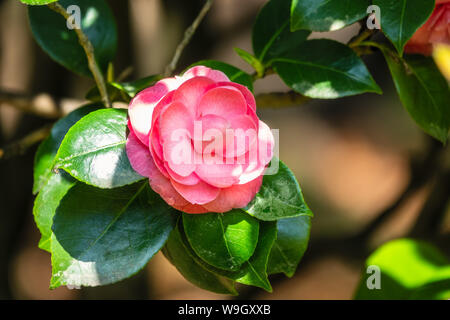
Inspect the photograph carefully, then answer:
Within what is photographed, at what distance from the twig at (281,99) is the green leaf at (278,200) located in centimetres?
30

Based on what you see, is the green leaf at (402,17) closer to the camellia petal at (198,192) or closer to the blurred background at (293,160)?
the camellia petal at (198,192)

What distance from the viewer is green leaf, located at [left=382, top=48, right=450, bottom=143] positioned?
0.78 m

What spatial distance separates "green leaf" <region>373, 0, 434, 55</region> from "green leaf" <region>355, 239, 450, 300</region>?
0.58m

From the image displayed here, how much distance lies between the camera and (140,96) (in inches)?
23.6

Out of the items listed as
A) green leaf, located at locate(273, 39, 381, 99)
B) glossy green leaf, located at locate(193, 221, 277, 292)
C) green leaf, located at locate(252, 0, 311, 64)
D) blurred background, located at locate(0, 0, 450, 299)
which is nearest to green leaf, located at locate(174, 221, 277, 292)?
glossy green leaf, located at locate(193, 221, 277, 292)

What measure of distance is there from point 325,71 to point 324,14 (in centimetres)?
10

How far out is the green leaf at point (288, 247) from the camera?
76 centimetres

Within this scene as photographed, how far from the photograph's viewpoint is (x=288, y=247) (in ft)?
2.52

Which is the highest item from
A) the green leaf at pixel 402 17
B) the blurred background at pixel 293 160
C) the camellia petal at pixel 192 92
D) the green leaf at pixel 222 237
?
the green leaf at pixel 402 17

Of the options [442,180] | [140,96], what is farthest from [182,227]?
[442,180]

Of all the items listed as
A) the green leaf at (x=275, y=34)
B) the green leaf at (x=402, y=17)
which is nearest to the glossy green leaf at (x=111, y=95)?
the green leaf at (x=275, y=34)

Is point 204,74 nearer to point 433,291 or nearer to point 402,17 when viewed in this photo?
point 402,17

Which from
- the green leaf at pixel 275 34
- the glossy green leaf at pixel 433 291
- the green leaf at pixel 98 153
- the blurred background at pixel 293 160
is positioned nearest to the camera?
the green leaf at pixel 98 153
